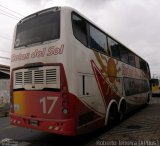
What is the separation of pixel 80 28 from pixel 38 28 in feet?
4.13

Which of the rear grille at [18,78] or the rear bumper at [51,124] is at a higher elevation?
the rear grille at [18,78]

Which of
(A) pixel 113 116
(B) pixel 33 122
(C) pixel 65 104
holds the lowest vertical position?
(A) pixel 113 116

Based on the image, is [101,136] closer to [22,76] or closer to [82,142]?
[82,142]

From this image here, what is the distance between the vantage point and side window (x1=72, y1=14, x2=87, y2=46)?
303 inches

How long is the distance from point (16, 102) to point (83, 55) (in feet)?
8.36

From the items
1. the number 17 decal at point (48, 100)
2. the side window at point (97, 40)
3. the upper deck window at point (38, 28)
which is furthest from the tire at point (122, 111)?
the upper deck window at point (38, 28)

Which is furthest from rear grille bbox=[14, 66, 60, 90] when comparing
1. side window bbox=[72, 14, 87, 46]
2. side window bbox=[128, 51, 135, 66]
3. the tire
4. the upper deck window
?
side window bbox=[128, 51, 135, 66]

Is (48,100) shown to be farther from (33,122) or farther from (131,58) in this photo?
(131,58)

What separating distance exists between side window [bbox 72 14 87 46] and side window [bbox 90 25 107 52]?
0.52 m

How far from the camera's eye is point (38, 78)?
7.67 metres

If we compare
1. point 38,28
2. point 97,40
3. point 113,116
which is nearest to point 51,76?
point 38,28

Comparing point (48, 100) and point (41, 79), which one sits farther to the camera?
point (41, 79)

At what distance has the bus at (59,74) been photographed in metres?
7.16

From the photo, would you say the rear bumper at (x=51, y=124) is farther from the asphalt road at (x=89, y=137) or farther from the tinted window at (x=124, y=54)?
the tinted window at (x=124, y=54)
